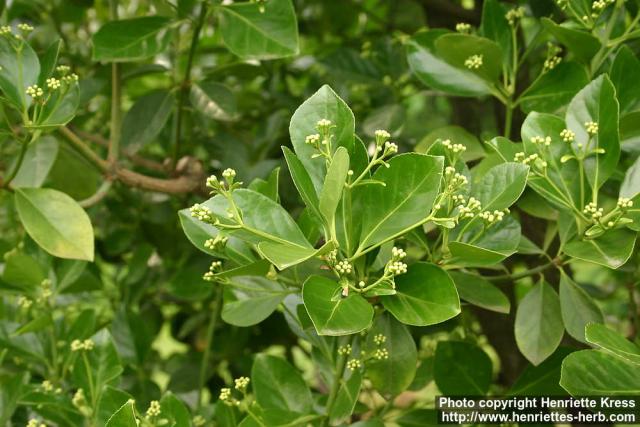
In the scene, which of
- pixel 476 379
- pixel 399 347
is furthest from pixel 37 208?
pixel 476 379

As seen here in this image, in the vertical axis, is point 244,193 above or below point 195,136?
above

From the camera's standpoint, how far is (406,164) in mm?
771

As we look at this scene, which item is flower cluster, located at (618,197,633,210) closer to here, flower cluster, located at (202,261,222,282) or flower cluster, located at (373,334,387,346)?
flower cluster, located at (373,334,387,346)

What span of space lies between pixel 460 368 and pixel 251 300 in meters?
0.29

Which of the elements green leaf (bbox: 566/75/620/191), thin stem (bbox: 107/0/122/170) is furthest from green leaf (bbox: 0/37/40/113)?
green leaf (bbox: 566/75/620/191)

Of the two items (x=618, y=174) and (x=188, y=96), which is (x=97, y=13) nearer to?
(x=188, y=96)

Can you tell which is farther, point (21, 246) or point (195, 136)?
point (195, 136)

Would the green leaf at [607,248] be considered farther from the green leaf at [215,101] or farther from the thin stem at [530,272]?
the green leaf at [215,101]

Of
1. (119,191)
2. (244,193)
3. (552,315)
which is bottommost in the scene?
(119,191)

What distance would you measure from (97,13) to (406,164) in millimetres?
1271

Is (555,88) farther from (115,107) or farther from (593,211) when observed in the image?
(115,107)

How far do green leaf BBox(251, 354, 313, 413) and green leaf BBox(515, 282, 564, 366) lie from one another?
27 cm

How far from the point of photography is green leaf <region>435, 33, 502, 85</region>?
0.98m

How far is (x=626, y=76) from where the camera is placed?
956mm
